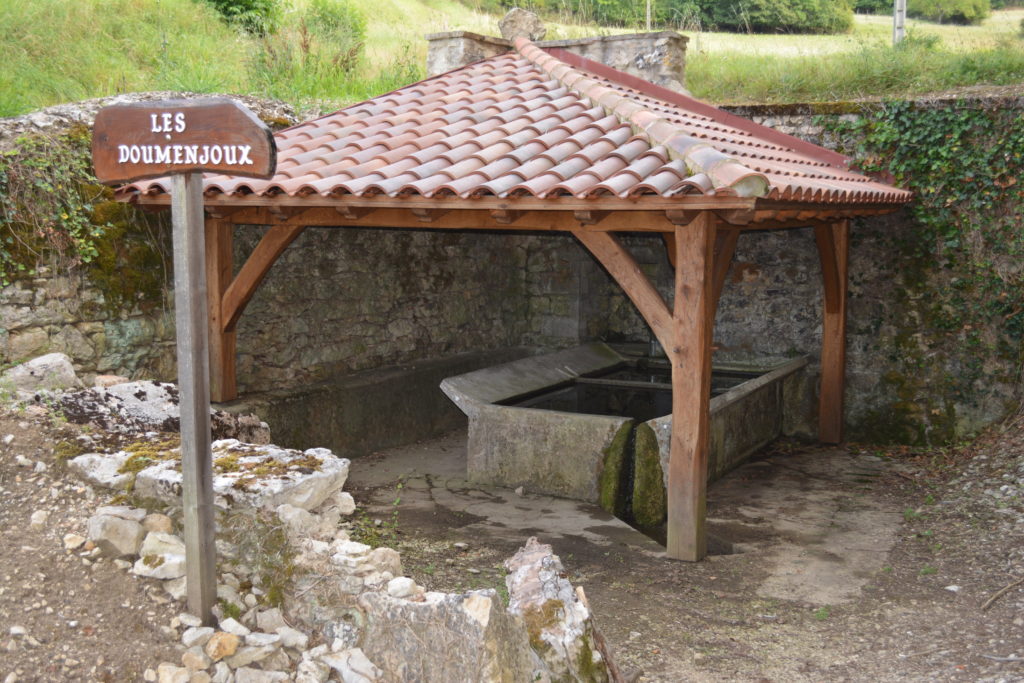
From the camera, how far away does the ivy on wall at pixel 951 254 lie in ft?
23.7

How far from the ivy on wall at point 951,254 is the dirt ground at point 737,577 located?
0.63m

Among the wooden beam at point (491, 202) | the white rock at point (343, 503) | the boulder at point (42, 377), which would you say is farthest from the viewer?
the wooden beam at point (491, 202)

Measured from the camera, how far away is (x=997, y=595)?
455 centimetres

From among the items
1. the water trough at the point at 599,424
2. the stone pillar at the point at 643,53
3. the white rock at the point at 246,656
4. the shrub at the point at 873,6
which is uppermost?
the shrub at the point at 873,6

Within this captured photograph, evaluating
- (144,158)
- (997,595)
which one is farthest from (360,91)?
(997,595)

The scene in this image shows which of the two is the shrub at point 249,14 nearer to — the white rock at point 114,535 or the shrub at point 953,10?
the white rock at point 114,535

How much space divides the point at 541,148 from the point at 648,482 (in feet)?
7.45

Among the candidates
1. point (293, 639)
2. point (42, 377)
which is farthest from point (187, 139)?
point (42, 377)

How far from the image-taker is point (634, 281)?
505cm

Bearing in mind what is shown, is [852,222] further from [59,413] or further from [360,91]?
[59,413]

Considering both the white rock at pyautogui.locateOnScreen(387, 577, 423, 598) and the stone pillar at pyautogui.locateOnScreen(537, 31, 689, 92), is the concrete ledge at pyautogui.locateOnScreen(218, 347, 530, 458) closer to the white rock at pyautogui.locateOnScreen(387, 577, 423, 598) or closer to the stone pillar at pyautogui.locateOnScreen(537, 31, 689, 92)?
the stone pillar at pyautogui.locateOnScreen(537, 31, 689, 92)

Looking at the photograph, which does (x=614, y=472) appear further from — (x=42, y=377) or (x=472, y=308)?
(x=42, y=377)

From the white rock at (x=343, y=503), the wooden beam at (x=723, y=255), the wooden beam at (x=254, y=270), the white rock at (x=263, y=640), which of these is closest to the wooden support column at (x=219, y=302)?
the wooden beam at (x=254, y=270)

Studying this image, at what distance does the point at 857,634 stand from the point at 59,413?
369 centimetres
